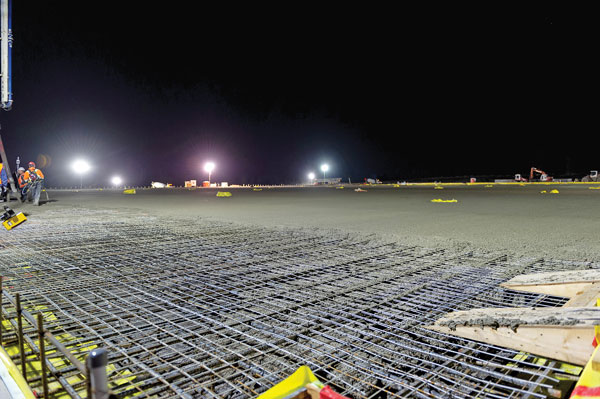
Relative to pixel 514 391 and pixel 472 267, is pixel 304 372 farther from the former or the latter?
pixel 472 267

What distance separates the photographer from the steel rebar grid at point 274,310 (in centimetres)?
229

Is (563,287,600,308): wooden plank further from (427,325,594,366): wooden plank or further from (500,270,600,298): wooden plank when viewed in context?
(427,325,594,366): wooden plank

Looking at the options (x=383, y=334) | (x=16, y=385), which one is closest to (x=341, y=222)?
(x=383, y=334)

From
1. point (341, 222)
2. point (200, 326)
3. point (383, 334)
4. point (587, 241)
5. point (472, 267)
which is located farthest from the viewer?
point (341, 222)

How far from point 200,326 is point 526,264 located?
13.6ft

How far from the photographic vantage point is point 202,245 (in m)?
6.57

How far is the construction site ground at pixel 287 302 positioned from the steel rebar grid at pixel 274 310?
0.01 metres

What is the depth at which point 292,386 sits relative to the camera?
200 cm

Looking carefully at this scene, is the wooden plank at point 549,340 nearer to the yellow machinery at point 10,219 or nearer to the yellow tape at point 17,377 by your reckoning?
the yellow tape at point 17,377

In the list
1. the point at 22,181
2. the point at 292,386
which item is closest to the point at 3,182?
the point at 22,181

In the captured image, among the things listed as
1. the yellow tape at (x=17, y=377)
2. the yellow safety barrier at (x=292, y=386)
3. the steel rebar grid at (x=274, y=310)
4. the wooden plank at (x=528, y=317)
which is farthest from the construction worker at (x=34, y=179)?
the wooden plank at (x=528, y=317)

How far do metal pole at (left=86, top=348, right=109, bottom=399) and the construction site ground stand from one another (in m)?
1.01

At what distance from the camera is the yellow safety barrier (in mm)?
1959

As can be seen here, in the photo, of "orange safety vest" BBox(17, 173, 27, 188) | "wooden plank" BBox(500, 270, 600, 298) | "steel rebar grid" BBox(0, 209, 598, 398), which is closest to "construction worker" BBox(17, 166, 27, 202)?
"orange safety vest" BBox(17, 173, 27, 188)
